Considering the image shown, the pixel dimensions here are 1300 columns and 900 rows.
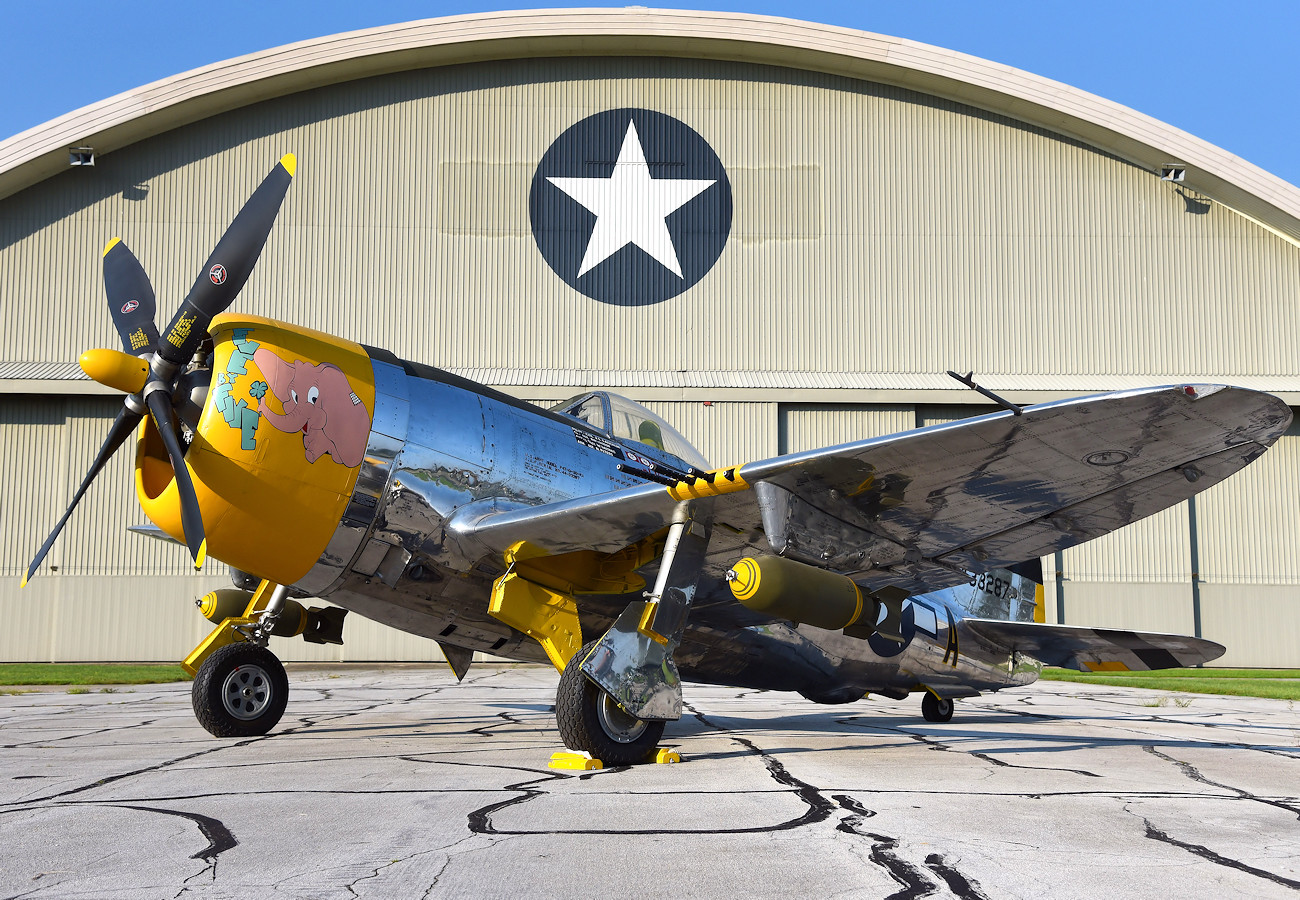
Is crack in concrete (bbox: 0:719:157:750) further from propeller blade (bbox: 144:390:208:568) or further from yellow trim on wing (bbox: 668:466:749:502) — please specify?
yellow trim on wing (bbox: 668:466:749:502)

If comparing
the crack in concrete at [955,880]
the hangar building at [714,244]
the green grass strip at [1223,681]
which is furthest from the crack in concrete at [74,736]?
the hangar building at [714,244]

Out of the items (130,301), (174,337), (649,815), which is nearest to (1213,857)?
(649,815)

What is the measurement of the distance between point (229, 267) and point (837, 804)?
498 cm

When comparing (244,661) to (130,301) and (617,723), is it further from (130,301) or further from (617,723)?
(617,723)

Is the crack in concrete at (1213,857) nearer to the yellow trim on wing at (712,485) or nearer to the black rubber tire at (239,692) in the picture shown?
the yellow trim on wing at (712,485)

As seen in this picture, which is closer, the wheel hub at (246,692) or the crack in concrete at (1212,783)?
the crack in concrete at (1212,783)

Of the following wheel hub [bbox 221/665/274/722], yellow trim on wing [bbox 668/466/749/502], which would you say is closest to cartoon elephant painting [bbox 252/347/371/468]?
yellow trim on wing [bbox 668/466/749/502]

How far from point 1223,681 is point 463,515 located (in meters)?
17.8

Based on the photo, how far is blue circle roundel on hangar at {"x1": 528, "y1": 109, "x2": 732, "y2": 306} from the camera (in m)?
22.8

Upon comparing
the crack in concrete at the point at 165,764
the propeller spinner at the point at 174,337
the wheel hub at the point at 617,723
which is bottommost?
the crack in concrete at the point at 165,764

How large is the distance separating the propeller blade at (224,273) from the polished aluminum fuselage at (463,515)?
1.10 meters

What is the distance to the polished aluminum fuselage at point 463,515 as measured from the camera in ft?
21.6

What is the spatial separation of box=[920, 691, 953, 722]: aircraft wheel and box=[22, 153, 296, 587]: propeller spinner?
7.61 meters

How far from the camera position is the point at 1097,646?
28.8 feet
